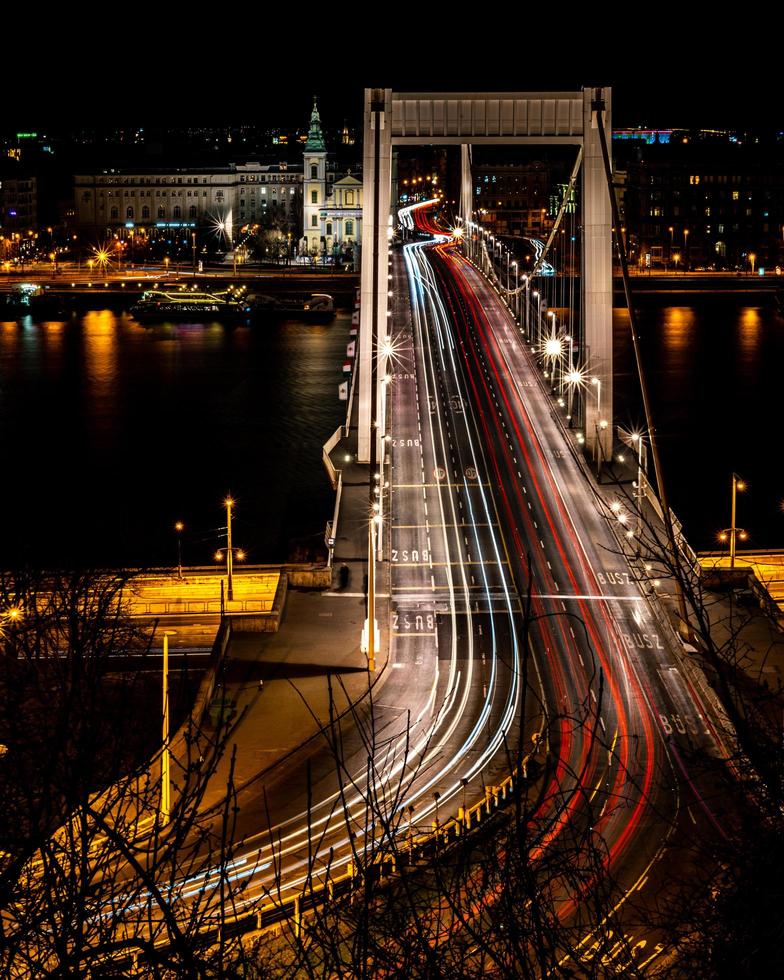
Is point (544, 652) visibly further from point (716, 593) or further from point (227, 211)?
point (227, 211)

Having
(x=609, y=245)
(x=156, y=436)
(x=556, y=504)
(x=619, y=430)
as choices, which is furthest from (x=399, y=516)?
(x=156, y=436)

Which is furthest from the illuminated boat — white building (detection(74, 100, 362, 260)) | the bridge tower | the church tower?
the bridge tower

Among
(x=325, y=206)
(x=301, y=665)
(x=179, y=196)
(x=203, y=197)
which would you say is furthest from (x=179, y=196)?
(x=301, y=665)

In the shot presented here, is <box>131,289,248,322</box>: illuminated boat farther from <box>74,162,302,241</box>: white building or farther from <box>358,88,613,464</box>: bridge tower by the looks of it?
<box>358,88,613,464</box>: bridge tower

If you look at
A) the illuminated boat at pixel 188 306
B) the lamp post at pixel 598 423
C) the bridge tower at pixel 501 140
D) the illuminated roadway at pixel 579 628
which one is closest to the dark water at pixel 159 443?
the illuminated roadway at pixel 579 628

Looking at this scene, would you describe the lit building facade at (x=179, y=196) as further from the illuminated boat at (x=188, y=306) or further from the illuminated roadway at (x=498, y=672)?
the illuminated roadway at (x=498, y=672)

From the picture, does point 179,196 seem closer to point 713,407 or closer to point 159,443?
point 713,407
